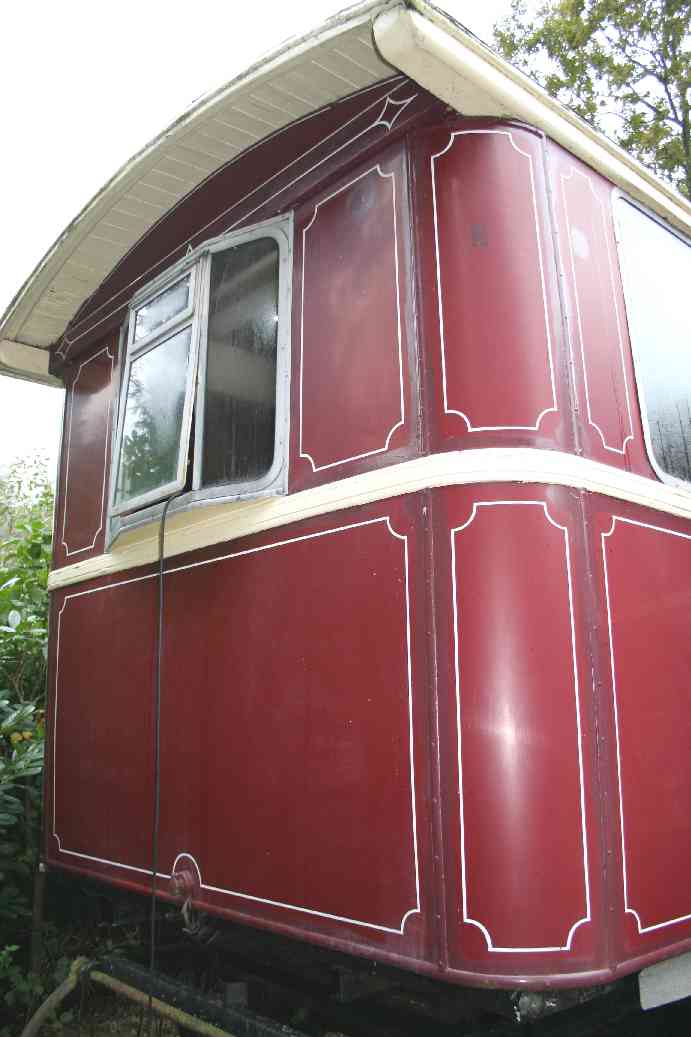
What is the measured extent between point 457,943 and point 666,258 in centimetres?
276

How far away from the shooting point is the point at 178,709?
3623 mm

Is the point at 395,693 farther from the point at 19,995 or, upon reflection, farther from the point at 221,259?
the point at 19,995

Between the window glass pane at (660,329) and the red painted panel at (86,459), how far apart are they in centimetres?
260

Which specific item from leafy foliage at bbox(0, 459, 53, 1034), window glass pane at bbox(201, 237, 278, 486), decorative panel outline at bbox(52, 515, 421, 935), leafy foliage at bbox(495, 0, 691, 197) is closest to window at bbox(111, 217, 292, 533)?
window glass pane at bbox(201, 237, 278, 486)

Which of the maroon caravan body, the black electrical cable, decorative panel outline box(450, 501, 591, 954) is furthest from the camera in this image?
the black electrical cable

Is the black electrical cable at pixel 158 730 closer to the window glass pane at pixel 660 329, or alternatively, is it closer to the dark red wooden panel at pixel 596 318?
the dark red wooden panel at pixel 596 318

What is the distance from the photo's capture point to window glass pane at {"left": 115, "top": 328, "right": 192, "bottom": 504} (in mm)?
3732

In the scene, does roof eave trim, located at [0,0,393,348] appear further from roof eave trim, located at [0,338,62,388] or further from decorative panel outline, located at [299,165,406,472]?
decorative panel outline, located at [299,165,406,472]

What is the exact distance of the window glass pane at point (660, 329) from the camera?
3312 mm

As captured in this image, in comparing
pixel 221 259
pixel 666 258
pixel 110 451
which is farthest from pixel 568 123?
pixel 110 451

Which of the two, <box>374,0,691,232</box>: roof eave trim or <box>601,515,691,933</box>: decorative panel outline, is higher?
<box>374,0,691,232</box>: roof eave trim

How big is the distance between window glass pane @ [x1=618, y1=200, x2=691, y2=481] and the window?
133 centimetres

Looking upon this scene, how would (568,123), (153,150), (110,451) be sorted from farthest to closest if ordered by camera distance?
1. (110,451)
2. (153,150)
3. (568,123)

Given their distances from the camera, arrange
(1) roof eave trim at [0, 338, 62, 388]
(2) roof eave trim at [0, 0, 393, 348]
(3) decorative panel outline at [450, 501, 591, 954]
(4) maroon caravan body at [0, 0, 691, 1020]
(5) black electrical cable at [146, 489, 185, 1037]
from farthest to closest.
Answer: (1) roof eave trim at [0, 338, 62, 388] → (5) black electrical cable at [146, 489, 185, 1037] → (2) roof eave trim at [0, 0, 393, 348] → (4) maroon caravan body at [0, 0, 691, 1020] → (3) decorative panel outline at [450, 501, 591, 954]
